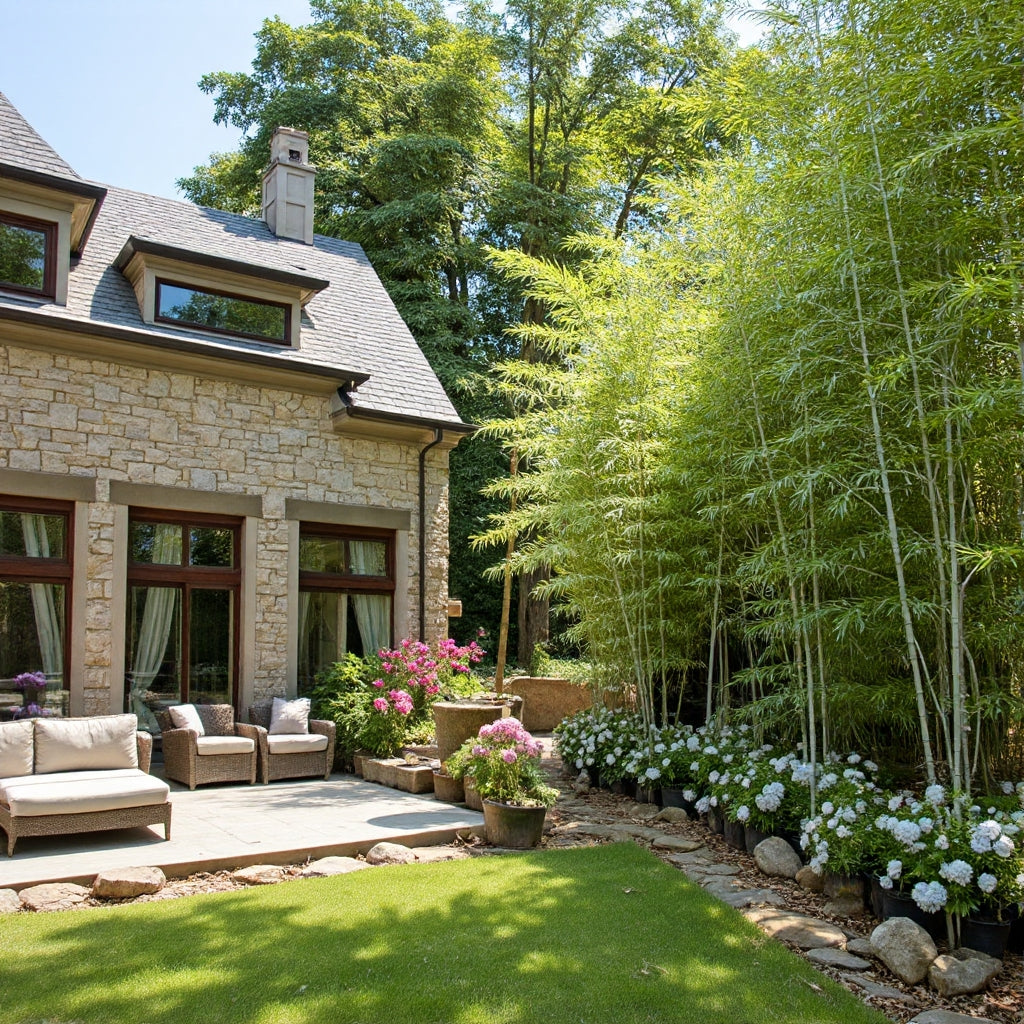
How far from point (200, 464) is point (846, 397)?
18.6ft

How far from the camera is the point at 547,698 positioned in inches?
457

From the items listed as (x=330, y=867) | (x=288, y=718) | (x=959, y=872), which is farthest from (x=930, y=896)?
(x=288, y=718)

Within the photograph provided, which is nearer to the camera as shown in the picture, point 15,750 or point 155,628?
point 15,750

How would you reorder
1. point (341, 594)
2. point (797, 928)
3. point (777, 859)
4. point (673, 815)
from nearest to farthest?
point (797, 928) < point (777, 859) < point (673, 815) < point (341, 594)

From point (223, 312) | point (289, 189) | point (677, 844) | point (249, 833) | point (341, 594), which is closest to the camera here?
point (249, 833)

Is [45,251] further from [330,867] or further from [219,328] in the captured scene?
[330,867]

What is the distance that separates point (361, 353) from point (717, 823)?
20.6 feet

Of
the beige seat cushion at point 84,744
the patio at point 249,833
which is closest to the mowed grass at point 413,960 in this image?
the patio at point 249,833

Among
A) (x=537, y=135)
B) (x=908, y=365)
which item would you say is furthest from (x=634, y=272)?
(x=537, y=135)

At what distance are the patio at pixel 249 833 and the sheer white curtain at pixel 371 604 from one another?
7.22 feet

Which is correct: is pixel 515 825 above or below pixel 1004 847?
below

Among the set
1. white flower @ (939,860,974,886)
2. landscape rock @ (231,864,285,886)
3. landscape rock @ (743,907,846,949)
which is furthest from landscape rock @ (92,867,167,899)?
white flower @ (939,860,974,886)

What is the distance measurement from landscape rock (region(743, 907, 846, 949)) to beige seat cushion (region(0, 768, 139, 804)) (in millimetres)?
3876

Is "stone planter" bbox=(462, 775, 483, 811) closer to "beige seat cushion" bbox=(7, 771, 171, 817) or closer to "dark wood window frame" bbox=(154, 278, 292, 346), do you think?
"beige seat cushion" bbox=(7, 771, 171, 817)
